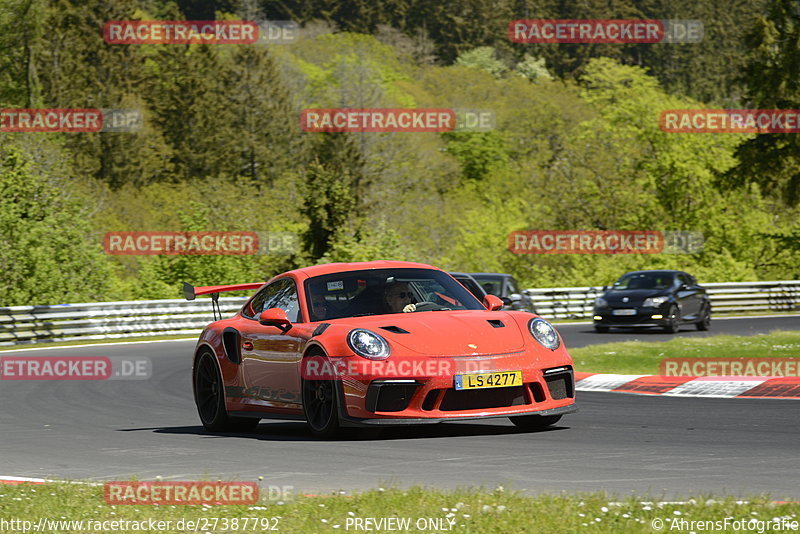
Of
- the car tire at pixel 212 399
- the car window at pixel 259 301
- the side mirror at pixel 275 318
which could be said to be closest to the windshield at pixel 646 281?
the car tire at pixel 212 399

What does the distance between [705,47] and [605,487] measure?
392ft

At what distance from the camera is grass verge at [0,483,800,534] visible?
6.37 m

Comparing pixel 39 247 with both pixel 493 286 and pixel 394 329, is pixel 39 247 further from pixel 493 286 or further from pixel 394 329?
pixel 394 329

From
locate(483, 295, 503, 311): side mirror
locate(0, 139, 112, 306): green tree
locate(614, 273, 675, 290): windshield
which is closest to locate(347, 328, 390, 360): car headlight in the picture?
locate(483, 295, 503, 311): side mirror

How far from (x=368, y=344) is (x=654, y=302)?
2010cm

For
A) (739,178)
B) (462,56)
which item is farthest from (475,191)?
(739,178)

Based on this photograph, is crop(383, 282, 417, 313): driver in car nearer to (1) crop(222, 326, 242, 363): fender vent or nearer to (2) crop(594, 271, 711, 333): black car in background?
(1) crop(222, 326, 242, 363): fender vent

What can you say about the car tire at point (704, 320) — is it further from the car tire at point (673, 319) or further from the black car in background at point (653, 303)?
the car tire at point (673, 319)

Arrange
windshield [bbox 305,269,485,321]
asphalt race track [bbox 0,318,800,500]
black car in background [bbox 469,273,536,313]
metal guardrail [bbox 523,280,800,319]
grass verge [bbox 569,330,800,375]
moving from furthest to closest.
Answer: metal guardrail [bbox 523,280,800,319], black car in background [bbox 469,273,536,313], grass verge [bbox 569,330,800,375], windshield [bbox 305,269,485,321], asphalt race track [bbox 0,318,800,500]

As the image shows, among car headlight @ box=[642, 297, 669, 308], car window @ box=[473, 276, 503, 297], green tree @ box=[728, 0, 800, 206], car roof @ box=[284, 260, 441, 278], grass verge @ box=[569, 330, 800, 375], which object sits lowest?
grass verge @ box=[569, 330, 800, 375]

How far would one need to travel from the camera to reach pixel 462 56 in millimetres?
124562

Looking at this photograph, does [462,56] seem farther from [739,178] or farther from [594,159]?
[739,178]

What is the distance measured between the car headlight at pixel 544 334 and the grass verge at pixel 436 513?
3.30 metres

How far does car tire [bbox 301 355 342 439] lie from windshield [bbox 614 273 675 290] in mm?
20469
